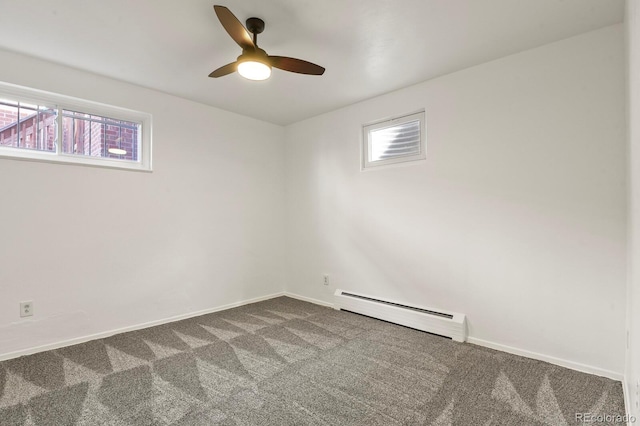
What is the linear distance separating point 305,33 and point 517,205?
2197 millimetres

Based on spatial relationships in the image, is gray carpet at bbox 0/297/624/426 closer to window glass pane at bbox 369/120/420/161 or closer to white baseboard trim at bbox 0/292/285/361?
white baseboard trim at bbox 0/292/285/361

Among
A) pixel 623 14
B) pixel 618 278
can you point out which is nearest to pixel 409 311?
pixel 618 278

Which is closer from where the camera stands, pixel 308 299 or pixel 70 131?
pixel 70 131

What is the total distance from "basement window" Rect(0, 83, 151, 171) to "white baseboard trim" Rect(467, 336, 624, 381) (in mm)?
3717

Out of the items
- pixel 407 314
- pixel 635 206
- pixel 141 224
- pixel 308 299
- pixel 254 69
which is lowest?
pixel 308 299

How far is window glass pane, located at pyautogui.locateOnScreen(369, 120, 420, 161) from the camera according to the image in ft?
10.9

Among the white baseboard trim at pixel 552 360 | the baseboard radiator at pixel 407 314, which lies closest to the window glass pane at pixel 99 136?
the baseboard radiator at pixel 407 314

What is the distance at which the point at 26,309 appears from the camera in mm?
2588

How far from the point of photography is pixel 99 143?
3.11 m

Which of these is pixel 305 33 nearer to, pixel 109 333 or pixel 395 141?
pixel 395 141

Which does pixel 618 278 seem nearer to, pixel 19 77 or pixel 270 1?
pixel 270 1

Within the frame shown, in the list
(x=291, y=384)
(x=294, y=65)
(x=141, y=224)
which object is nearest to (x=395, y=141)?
(x=294, y=65)

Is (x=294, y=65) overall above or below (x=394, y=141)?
above

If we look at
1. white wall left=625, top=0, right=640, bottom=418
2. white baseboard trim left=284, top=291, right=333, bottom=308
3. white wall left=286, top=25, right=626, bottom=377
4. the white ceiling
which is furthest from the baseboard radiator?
the white ceiling
